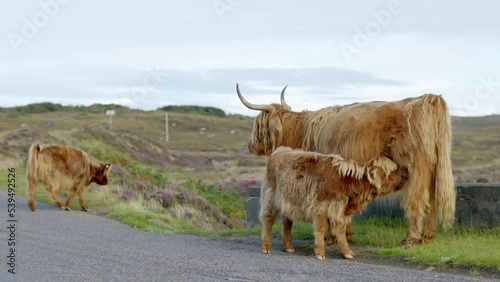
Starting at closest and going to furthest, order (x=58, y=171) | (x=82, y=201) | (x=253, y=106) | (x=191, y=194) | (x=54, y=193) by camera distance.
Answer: (x=253, y=106) < (x=58, y=171) < (x=54, y=193) < (x=82, y=201) < (x=191, y=194)

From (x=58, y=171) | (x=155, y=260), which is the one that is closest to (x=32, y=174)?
(x=58, y=171)

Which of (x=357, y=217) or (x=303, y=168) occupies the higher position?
(x=303, y=168)

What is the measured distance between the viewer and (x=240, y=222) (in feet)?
69.6

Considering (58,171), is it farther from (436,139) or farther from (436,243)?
(436,139)

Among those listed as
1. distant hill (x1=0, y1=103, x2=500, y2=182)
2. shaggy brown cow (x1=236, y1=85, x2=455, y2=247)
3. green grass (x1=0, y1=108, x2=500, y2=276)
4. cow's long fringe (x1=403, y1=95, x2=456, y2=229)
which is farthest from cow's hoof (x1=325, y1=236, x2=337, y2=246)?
distant hill (x1=0, y1=103, x2=500, y2=182)

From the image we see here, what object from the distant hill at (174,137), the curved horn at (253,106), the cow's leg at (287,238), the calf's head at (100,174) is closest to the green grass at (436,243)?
the cow's leg at (287,238)

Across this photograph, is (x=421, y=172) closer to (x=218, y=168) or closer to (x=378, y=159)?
(x=378, y=159)

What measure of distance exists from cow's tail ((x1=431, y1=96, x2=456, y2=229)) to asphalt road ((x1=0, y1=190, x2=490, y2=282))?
64.1 inches

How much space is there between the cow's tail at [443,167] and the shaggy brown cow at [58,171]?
28.0ft

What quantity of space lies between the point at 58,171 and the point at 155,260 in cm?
750

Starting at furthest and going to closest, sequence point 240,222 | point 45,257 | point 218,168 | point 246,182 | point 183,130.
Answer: point 183,130, point 218,168, point 246,182, point 240,222, point 45,257

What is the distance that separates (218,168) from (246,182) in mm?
15168

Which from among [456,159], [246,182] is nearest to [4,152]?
[246,182]

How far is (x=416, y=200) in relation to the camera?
11.1 metres
